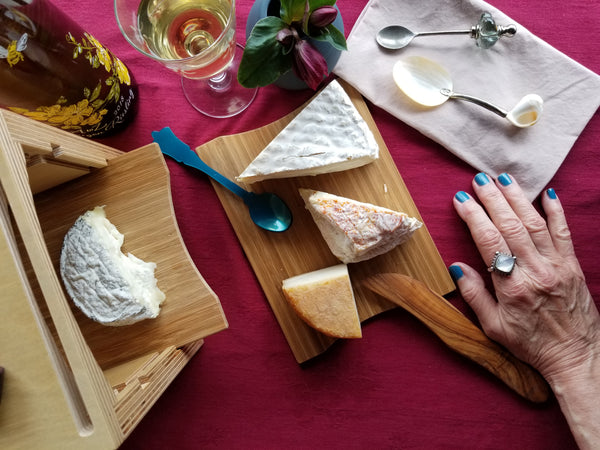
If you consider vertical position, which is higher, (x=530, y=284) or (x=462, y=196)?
(x=462, y=196)

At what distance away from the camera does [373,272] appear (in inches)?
45.4

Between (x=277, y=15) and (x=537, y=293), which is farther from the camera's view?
(x=537, y=293)

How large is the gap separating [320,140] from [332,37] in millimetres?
249

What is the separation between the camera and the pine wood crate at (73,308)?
2.38 ft

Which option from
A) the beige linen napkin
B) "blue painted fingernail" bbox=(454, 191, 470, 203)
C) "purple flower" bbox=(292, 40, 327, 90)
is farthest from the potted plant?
"blue painted fingernail" bbox=(454, 191, 470, 203)

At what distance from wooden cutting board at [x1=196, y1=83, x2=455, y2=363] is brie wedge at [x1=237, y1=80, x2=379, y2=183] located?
78 mm

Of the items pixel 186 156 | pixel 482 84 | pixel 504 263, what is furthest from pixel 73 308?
pixel 482 84

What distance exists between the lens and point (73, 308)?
3.21 ft

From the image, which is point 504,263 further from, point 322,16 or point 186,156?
point 186,156

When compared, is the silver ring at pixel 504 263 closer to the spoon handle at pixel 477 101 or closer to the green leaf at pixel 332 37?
the spoon handle at pixel 477 101

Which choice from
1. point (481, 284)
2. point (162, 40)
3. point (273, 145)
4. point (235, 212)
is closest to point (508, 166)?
point (481, 284)

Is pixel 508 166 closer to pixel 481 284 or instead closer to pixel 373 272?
pixel 481 284

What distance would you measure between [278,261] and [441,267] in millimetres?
431

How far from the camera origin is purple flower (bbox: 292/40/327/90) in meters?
0.91
